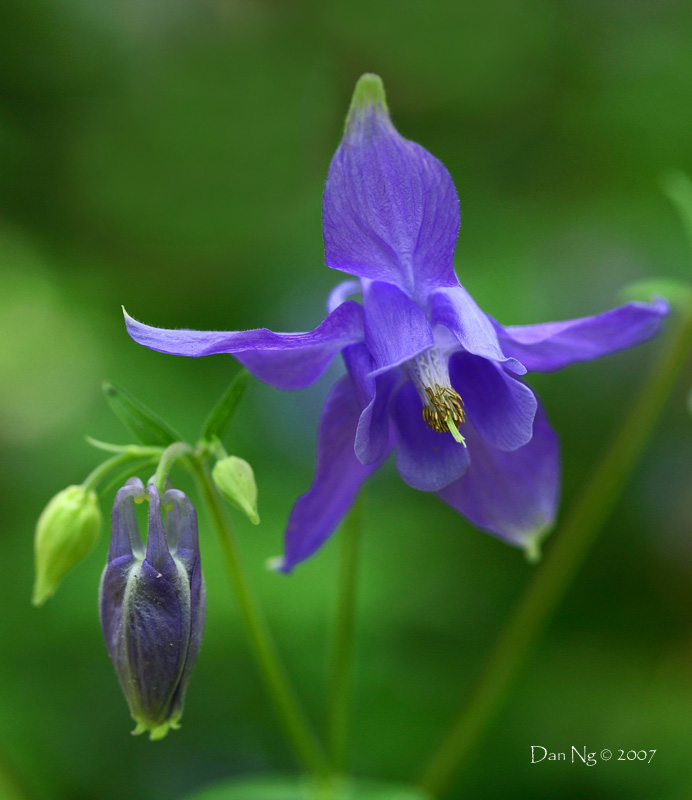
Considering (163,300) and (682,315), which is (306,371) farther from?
(163,300)

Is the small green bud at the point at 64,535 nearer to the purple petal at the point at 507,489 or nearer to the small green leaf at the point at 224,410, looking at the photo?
the small green leaf at the point at 224,410

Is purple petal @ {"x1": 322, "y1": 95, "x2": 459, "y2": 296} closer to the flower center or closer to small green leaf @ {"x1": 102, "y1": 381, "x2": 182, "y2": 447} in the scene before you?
the flower center

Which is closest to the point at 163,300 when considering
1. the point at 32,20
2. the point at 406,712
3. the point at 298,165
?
the point at 298,165

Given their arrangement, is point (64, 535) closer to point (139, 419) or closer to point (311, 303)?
point (139, 419)

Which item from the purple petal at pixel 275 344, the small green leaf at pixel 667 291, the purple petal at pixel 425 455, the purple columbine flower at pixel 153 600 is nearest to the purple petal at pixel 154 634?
the purple columbine flower at pixel 153 600

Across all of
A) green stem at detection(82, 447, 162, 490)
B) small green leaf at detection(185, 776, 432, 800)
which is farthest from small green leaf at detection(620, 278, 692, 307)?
small green leaf at detection(185, 776, 432, 800)
